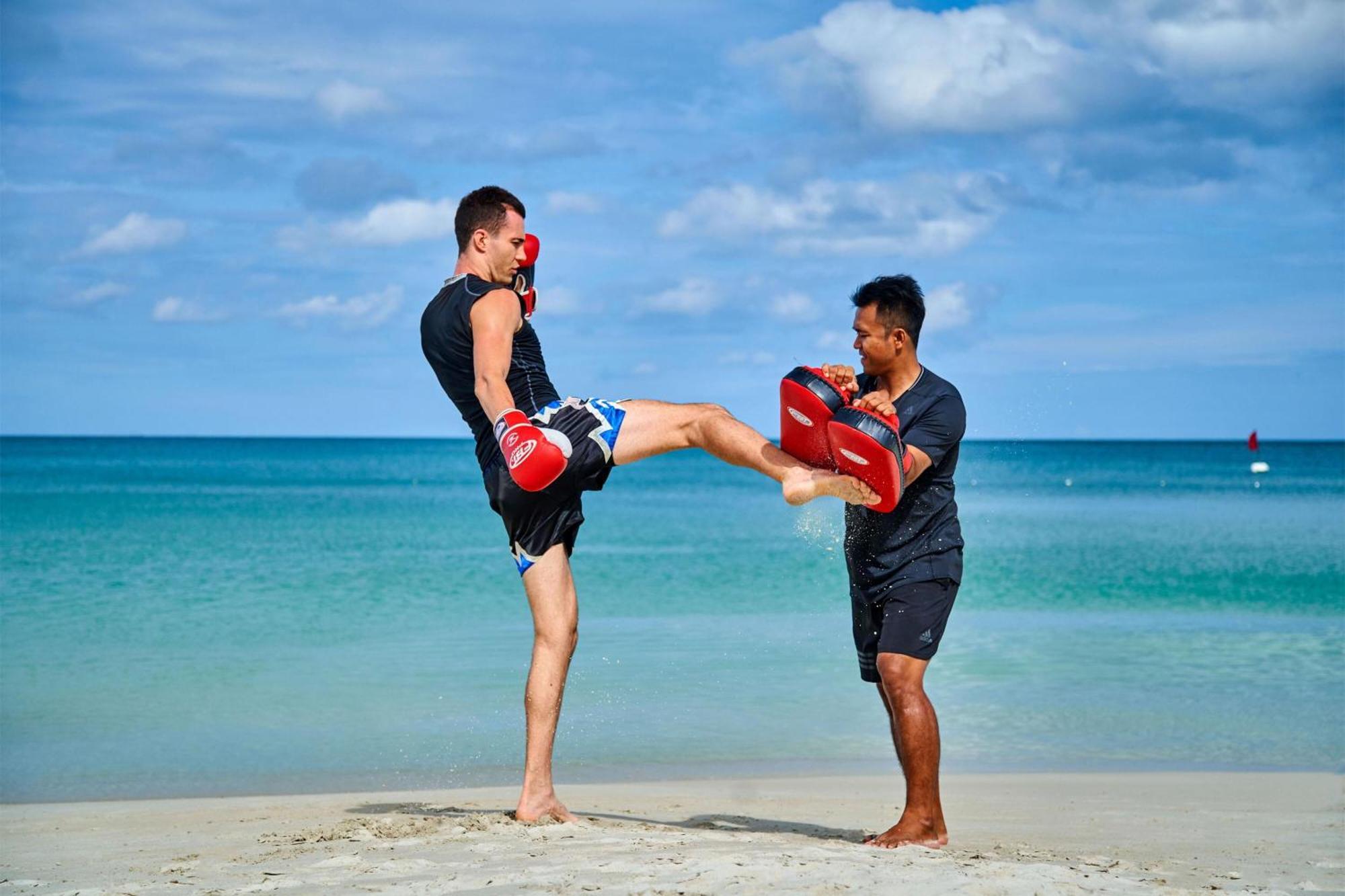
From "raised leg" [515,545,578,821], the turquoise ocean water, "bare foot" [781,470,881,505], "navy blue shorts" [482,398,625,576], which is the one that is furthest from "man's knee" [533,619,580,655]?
the turquoise ocean water

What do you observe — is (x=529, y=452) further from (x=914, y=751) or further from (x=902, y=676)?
(x=914, y=751)

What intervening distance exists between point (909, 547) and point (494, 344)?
5.58 ft

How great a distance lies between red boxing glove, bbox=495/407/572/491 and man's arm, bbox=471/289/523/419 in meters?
0.13

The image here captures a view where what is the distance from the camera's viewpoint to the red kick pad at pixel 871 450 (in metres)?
4.50

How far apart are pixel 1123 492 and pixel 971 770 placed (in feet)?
159

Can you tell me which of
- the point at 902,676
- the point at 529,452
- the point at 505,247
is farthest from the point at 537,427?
the point at 902,676

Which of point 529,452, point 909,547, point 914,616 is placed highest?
point 529,452

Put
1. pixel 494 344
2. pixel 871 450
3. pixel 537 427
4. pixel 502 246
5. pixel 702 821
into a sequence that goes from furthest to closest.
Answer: pixel 702 821, pixel 502 246, pixel 494 344, pixel 537 427, pixel 871 450

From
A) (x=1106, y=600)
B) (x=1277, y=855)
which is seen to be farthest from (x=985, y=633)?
(x=1277, y=855)

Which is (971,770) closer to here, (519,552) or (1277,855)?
(1277,855)

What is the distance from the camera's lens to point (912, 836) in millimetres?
4777

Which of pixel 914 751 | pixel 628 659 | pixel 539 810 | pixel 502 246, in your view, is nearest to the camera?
pixel 914 751

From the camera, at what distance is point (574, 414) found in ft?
16.3

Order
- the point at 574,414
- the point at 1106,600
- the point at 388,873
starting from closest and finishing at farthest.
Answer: the point at 388,873, the point at 574,414, the point at 1106,600
